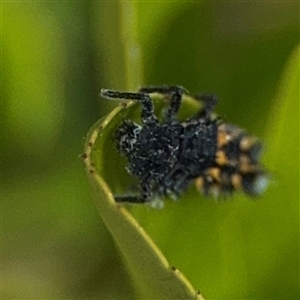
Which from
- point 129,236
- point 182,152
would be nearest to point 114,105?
point 182,152

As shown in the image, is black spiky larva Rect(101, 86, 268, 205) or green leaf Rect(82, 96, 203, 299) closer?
green leaf Rect(82, 96, 203, 299)

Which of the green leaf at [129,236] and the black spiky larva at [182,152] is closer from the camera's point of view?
the green leaf at [129,236]

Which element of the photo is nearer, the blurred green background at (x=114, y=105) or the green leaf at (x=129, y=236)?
the green leaf at (x=129, y=236)

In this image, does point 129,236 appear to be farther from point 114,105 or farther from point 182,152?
point 114,105
